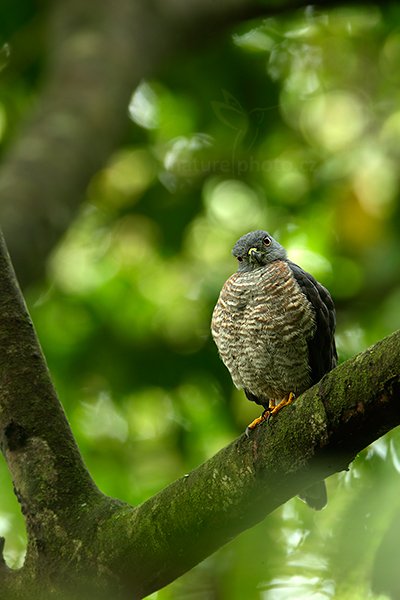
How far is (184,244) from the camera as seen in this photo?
22.7 ft

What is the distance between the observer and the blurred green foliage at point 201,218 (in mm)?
6141

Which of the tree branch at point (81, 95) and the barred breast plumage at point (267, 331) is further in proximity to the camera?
the tree branch at point (81, 95)

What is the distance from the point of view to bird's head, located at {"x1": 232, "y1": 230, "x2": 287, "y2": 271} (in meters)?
4.34

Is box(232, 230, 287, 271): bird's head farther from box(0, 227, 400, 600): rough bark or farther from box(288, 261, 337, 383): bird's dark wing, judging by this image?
box(0, 227, 400, 600): rough bark

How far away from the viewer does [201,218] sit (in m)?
7.25

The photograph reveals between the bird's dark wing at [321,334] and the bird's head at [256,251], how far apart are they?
49 centimetres

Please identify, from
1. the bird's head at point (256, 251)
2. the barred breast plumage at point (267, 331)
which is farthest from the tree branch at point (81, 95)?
the barred breast plumage at point (267, 331)

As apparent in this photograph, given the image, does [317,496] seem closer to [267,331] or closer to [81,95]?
[267,331]

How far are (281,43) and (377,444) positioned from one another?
4577mm

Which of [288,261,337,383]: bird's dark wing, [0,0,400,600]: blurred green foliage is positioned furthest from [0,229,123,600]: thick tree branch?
[0,0,400,600]: blurred green foliage

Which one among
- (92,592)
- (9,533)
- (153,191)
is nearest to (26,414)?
(92,592)

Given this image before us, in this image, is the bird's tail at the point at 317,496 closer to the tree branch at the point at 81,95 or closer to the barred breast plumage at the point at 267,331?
the barred breast plumage at the point at 267,331

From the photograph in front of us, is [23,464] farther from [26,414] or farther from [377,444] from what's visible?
[377,444]

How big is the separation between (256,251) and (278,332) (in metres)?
0.64
